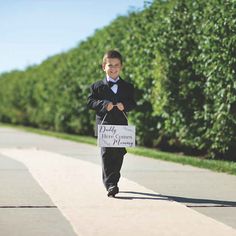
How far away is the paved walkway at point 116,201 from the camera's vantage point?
5234 mm

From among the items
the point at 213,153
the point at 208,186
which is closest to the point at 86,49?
the point at 213,153

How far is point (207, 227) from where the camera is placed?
5.27 meters

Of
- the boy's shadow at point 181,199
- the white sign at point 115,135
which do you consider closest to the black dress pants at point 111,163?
the white sign at point 115,135

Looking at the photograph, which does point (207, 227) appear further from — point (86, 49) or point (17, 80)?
point (17, 80)

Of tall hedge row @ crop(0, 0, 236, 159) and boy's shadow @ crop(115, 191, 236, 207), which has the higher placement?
tall hedge row @ crop(0, 0, 236, 159)

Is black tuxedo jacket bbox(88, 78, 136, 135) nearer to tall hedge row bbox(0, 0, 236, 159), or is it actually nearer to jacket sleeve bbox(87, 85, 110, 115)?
jacket sleeve bbox(87, 85, 110, 115)

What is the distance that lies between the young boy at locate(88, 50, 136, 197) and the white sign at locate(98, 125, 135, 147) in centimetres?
13

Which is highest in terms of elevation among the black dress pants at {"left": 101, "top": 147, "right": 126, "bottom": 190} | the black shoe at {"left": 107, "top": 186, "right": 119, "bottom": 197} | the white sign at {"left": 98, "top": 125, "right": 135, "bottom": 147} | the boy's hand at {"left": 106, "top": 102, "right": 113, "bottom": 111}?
the boy's hand at {"left": 106, "top": 102, "right": 113, "bottom": 111}

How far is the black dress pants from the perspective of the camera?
7.00 metres

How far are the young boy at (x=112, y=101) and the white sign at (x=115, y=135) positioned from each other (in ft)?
0.44

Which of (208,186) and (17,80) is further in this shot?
(17,80)

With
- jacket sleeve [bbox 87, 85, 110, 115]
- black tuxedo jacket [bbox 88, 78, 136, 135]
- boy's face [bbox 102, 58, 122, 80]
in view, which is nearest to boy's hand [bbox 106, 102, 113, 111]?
jacket sleeve [bbox 87, 85, 110, 115]

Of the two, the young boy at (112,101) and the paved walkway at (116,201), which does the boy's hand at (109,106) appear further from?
the paved walkway at (116,201)

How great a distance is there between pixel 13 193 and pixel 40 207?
1.01 m
